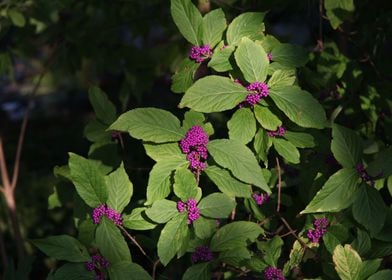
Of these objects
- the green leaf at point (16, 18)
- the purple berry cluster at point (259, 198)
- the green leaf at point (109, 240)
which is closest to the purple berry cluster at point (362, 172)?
the purple berry cluster at point (259, 198)

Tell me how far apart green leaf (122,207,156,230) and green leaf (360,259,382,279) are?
499mm

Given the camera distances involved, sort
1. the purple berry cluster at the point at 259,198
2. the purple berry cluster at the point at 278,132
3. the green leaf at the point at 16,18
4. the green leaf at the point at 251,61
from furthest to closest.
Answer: the green leaf at the point at 16,18 < the purple berry cluster at the point at 259,198 < the purple berry cluster at the point at 278,132 < the green leaf at the point at 251,61

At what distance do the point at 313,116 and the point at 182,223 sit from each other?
0.39 metres

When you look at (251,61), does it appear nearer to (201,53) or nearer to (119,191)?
(201,53)

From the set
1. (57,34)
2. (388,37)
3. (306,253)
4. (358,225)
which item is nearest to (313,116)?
(358,225)

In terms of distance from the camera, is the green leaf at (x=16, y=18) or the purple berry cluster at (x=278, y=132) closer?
the purple berry cluster at (x=278, y=132)

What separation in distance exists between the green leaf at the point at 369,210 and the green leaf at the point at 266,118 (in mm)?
245

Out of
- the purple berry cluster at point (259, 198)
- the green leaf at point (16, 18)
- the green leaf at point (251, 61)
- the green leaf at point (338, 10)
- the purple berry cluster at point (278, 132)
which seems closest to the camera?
the green leaf at point (251, 61)

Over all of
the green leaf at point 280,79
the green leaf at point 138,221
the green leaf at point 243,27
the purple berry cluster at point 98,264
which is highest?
the green leaf at point 243,27

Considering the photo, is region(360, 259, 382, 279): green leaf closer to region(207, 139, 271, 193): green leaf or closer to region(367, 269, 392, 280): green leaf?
region(367, 269, 392, 280): green leaf

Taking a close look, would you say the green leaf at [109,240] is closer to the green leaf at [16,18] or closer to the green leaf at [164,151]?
the green leaf at [164,151]

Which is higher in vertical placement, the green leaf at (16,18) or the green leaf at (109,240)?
the green leaf at (16,18)

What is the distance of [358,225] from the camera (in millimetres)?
1529

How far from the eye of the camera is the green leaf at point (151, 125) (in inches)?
55.3
